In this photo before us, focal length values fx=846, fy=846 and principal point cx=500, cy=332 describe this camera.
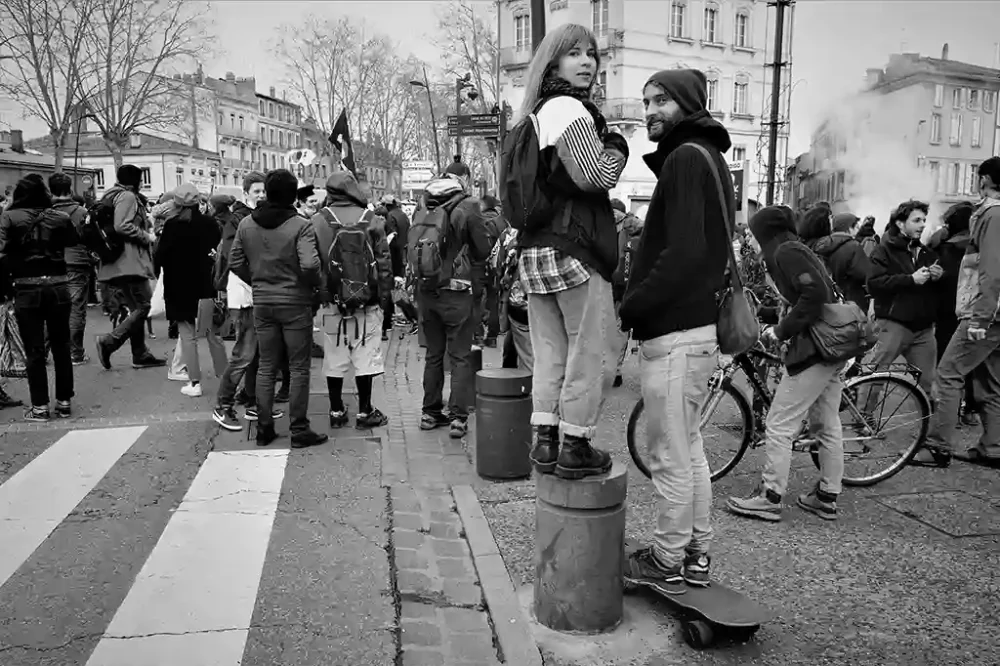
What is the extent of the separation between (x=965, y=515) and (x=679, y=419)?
9.04ft

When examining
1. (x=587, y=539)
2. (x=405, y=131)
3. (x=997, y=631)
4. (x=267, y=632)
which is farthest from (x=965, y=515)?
(x=405, y=131)

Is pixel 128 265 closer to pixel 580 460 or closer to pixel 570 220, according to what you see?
pixel 570 220

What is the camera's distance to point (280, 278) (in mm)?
6352

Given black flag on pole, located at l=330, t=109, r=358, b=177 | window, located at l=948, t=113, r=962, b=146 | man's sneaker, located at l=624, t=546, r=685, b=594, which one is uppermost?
window, located at l=948, t=113, r=962, b=146

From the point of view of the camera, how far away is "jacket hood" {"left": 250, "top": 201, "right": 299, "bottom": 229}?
20.8 ft

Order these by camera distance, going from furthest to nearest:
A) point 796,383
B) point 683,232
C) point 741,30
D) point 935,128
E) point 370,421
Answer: point 741,30
point 935,128
point 370,421
point 796,383
point 683,232

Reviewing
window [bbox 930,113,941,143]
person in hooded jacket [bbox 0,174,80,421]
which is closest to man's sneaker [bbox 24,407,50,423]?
person in hooded jacket [bbox 0,174,80,421]

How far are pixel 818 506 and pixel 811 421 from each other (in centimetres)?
51

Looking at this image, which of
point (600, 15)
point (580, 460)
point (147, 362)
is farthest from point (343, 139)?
point (600, 15)

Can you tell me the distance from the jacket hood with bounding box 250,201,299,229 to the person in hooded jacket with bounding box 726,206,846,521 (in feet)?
11.3

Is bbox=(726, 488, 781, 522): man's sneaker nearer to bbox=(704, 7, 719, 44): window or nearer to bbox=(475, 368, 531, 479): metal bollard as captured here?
bbox=(475, 368, 531, 479): metal bollard

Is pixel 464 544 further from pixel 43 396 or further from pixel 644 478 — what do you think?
pixel 43 396

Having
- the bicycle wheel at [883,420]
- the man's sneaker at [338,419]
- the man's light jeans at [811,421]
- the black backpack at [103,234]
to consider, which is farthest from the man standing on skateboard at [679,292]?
the black backpack at [103,234]

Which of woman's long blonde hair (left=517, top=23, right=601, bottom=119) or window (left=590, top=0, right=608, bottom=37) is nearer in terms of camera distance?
woman's long blonde hair (left=517, top=23, right=601, bottom=119)
